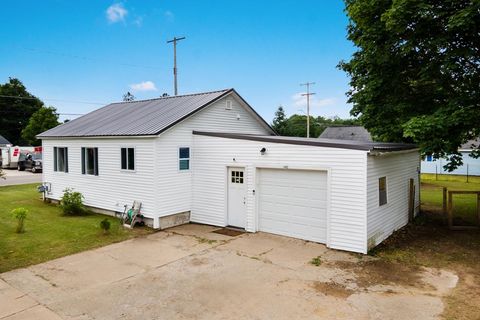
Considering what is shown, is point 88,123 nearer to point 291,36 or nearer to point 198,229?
point 198,229

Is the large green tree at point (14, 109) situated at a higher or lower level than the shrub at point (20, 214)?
higher

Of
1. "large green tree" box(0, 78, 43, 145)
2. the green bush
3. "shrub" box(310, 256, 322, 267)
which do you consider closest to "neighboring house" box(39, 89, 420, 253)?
the green bush

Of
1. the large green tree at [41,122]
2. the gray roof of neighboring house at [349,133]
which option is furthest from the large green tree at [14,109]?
the gray roof of neighboring house at [349,133]

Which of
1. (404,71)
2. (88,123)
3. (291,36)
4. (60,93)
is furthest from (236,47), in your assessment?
(60,93)

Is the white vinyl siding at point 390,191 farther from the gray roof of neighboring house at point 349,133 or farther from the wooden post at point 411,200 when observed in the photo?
the gray roof of neighboring house at point 349,133

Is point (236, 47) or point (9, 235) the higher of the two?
point (236, 47)

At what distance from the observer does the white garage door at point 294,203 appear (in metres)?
9.46

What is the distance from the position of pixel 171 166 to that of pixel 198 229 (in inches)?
92.0

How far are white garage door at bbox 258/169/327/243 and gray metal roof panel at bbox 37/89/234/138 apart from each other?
3.94 meters

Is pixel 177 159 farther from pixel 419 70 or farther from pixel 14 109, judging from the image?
pixel 14 109

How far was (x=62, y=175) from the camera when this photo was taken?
14898 mm

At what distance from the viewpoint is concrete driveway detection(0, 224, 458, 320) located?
5.61 m

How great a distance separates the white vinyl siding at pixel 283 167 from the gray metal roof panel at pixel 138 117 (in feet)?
4.95

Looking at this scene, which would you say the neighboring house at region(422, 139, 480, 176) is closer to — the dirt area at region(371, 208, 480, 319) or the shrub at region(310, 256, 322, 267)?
the dirt area at region(371, 208, 480, 319)
